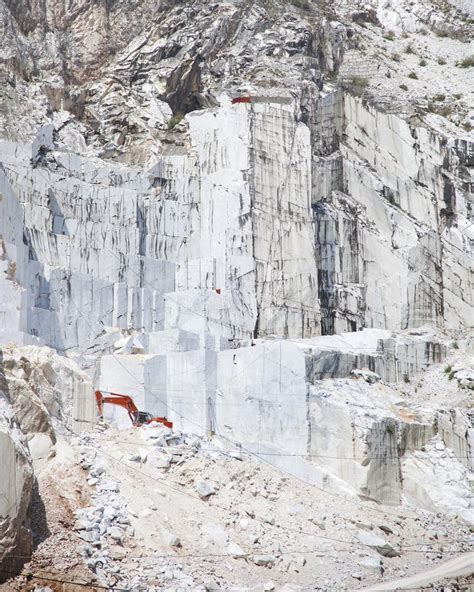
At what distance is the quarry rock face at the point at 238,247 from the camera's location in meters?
29.8

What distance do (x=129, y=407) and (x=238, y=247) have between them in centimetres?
1219

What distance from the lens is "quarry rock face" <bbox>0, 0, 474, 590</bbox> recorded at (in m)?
29.8

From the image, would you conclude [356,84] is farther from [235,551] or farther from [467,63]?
[235,551]

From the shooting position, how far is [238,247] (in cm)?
3919

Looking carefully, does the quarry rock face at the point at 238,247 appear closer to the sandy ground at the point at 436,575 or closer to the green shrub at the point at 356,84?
the green shrub at the point at 356,84

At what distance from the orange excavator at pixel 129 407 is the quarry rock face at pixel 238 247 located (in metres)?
0.55

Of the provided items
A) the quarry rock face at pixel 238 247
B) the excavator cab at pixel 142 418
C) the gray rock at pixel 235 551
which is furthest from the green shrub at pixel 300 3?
the gray rock at pixel 235 551

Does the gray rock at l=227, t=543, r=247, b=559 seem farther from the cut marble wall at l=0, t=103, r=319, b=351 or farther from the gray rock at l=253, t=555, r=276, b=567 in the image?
the cut marble wall at l=0, t=103, r=319, b=351

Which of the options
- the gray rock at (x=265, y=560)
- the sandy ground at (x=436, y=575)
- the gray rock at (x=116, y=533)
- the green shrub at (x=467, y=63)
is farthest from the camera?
the green shrub at (x=467, y=63)

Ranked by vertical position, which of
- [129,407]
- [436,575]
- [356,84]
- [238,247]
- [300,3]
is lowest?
[436,575]

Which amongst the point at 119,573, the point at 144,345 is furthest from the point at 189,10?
the point at 119,573

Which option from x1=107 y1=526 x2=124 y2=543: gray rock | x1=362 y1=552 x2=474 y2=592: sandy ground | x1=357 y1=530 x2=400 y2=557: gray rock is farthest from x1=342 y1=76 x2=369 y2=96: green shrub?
x1=107 y1=526 x2=124 y2=543: gray rock

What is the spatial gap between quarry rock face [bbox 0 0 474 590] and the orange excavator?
→ 1.79ft

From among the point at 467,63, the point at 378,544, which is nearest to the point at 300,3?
the point at 467,63
